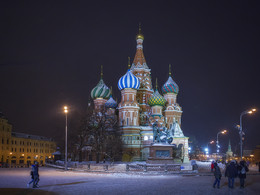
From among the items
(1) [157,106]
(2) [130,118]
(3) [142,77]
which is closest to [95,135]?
(2) [130,118]

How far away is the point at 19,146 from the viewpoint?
90.5 metres

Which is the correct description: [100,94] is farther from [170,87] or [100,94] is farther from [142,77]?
[170,87]

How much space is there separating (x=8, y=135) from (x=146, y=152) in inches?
1675

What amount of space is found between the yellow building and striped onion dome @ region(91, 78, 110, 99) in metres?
15.6

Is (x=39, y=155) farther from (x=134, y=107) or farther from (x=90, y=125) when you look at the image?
(x=90, y=125)

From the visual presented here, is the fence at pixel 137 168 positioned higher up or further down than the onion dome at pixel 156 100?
further down

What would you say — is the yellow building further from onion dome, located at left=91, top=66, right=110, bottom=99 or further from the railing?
the railing

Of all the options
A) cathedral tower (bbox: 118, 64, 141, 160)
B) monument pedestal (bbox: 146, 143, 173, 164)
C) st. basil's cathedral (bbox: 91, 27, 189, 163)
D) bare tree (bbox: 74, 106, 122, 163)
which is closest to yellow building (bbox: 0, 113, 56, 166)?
st. basil's cathedral (bbox: 91, 27, 189, 163)

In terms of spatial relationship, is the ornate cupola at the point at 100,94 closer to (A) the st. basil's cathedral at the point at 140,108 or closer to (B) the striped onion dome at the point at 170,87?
(A) the st. basil's cathedral at the point at 140,108

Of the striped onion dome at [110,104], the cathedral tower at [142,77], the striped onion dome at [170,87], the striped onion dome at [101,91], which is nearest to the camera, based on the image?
the cathedral tower at [142,77]

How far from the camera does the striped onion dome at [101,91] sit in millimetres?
74188

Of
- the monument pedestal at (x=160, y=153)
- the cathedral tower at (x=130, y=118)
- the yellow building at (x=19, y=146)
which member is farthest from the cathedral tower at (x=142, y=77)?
the monument pedestal at (x=160, y=153)

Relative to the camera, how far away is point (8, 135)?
8388 centimetres

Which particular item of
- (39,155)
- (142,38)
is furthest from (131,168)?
(39,155)
